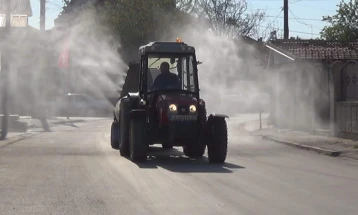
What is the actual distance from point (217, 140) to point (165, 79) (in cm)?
207

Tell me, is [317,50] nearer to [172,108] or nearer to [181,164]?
[181,164]

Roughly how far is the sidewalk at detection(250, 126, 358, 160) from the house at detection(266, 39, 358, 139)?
0.59 metres

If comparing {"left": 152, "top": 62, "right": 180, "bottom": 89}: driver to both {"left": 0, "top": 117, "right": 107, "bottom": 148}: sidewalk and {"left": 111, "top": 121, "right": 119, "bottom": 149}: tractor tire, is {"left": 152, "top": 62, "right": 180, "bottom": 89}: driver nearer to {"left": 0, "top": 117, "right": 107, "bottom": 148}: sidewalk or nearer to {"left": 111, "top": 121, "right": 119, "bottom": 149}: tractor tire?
{"left": 111, "top": 121, "right": 119, "bottom": 149}: tractor tire

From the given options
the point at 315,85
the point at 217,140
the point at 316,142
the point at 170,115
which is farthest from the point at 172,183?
the point at 315,85

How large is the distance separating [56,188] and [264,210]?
386cm

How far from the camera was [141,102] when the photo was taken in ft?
55.1

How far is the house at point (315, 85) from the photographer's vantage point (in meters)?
23.5

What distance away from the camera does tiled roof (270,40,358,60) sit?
28.2 metres

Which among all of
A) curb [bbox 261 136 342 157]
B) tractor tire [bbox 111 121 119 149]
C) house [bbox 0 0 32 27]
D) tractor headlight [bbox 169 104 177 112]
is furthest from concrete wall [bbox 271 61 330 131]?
house [bbox 0 0 32 27]

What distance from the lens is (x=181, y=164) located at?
53.3 feet

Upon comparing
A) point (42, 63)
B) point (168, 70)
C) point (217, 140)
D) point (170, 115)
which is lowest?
point (217, 140)

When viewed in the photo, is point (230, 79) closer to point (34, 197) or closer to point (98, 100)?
point (98, 100)

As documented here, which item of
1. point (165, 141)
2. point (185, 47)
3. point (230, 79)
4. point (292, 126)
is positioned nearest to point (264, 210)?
point (165, 141)

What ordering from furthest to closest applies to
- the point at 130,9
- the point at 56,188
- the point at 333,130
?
the point at 130,9
the point at 333,130
the point at 56,188
